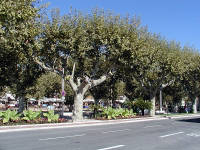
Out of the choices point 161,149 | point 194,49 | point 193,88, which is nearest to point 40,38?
point 161,149

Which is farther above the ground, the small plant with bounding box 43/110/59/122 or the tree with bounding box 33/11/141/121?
the tree with bounding box 33/11/141/121

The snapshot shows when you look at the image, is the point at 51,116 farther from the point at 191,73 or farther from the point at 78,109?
the point at 191,73

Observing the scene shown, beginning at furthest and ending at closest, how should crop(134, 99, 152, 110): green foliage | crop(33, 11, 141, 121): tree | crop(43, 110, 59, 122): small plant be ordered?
crop(134, 99, 152, 110): green foliage, crop(33, 11, 141, 121): tree, crop(43, 110, 59, 122): small plant

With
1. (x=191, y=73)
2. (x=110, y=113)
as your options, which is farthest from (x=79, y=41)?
(x=191, y=73)

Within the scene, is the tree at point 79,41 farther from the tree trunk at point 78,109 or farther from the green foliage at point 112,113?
the green foliage at point 112,113

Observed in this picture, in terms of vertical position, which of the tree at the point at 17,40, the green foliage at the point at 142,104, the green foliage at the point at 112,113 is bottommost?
Result: the green foliage at the point at 112,113

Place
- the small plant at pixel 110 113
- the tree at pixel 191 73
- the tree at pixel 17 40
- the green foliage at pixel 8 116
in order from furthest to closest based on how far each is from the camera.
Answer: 1. the tree at pixel 191 73
2. the small plant at pixel 110 113
3. the green foliage at pixel 8 116
4. the tree at pixel 17 40

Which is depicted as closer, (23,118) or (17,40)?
(17,40)

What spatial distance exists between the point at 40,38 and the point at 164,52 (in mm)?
16675

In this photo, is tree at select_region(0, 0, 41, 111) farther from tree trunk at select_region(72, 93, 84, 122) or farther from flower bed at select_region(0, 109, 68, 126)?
tree trunk at select_region(72, 93, 84, 122)

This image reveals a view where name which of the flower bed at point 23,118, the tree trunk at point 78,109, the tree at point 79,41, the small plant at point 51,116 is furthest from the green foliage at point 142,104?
the small plant at point 51,116

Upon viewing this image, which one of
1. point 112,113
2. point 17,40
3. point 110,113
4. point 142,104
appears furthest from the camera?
point 142,104

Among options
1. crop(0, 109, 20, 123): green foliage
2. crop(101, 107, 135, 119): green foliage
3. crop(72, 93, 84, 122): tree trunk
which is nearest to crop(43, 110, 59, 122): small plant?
crop(0, 109, 20, 123): green foliage

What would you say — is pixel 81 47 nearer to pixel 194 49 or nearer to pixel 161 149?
pixel 161 149
